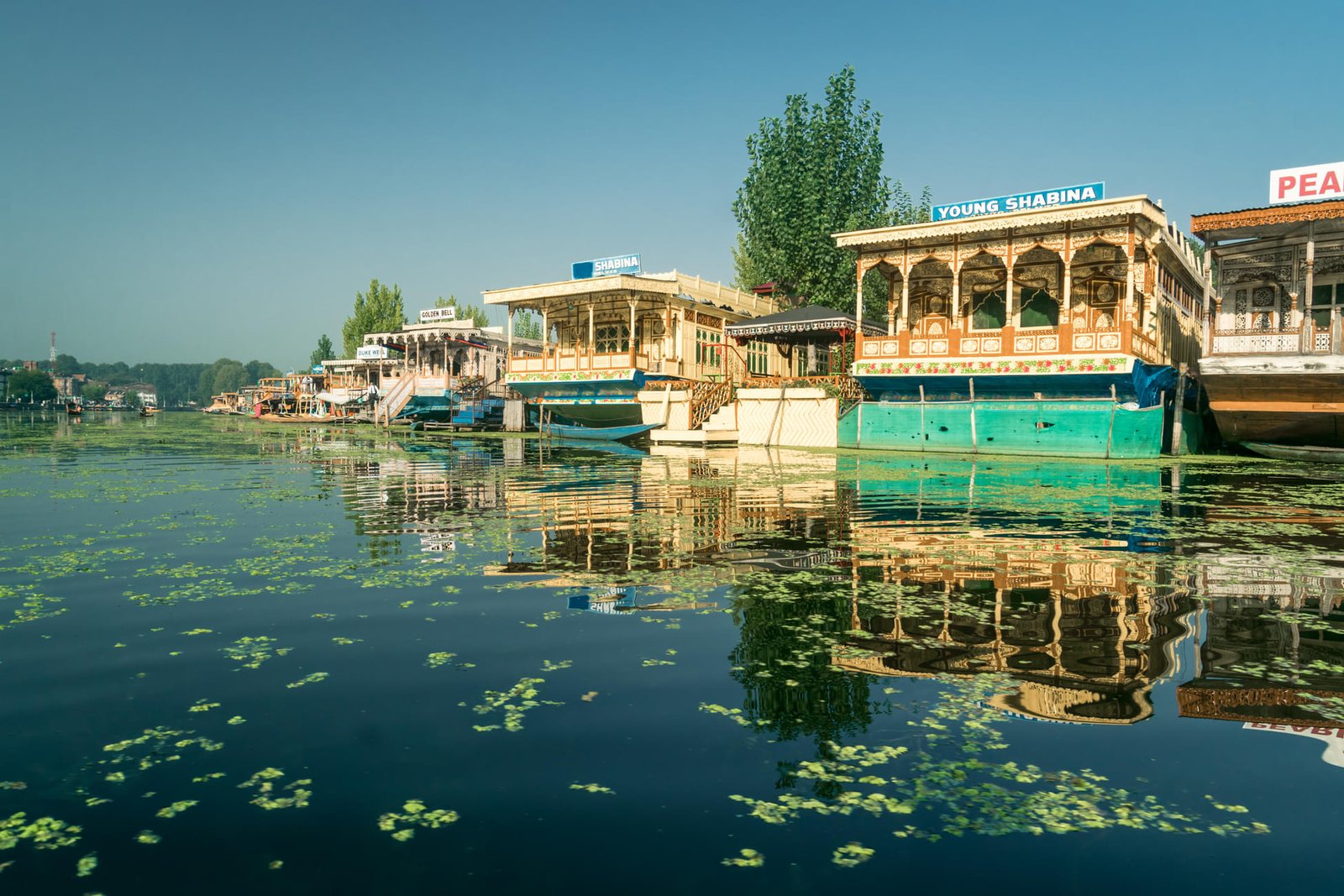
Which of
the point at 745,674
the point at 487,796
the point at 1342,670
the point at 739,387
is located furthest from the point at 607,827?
the point at 739,387

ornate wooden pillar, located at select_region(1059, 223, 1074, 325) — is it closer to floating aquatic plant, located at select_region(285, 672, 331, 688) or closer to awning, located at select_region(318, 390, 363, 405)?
floating aquatic plant, located at select_region(285, 672, 331, 688)

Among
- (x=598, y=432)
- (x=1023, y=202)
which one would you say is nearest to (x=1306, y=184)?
(x=1023, y=202)

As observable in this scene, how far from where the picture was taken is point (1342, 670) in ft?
15.4

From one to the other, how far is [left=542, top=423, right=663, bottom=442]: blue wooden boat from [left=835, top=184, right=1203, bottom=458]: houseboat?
8.73 meters

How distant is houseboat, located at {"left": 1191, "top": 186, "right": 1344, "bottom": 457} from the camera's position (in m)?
20.5

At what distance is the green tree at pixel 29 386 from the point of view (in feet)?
483

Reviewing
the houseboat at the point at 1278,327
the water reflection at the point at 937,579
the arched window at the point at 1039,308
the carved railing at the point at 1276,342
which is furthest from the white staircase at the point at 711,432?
the carved railing at the point at 1276,342

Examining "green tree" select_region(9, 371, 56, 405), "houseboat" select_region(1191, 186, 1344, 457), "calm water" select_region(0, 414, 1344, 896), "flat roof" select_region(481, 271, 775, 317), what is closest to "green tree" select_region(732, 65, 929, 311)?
"flat roof" select_region(481, 271, 775, 317)

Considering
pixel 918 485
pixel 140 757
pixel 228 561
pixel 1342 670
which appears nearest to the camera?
pixel 140 757

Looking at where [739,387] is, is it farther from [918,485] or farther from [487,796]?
[487,796]

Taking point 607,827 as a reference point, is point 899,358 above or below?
above

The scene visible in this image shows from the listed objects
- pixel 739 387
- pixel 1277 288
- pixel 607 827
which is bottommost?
pixel 607 827

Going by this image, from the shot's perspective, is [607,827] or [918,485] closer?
[607,827]

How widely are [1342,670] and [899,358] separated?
877 inches
